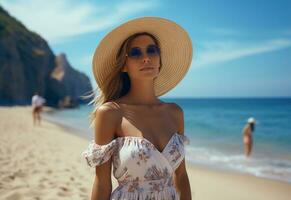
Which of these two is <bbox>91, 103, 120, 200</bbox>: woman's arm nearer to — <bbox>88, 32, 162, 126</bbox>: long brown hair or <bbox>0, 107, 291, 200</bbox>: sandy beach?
<bbox>88, 32, 162, 126</bbox>: long brown hair

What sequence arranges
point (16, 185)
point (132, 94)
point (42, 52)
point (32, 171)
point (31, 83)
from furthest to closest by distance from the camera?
point (42, 52) → point (31, 83) → point (32, 171) → point (16, 185) → point (132, 94)

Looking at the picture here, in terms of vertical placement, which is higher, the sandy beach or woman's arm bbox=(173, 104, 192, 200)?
woman's arm bbox=(173, 104, 192, 200)

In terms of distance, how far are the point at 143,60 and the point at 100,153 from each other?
27.5 inches

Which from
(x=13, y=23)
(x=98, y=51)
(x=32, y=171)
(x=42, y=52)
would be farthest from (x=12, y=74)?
(x=98, y=51)

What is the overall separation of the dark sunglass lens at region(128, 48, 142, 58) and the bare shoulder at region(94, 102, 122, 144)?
0.42m

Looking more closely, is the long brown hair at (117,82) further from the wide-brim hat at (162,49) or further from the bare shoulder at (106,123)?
the bare shoulder at (106,123)

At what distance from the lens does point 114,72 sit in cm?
265

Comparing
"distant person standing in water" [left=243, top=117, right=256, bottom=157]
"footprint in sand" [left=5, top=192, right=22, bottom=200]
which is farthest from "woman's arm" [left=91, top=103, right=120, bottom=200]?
"distant person standing in water" [left=243, top=117, right=256, bottom=157]

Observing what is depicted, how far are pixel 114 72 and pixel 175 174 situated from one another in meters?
0.85

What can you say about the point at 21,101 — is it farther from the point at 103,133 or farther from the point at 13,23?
the point at 103,133

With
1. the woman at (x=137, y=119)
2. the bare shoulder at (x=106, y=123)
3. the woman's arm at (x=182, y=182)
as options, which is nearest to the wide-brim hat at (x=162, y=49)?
the woman at (x=137, y=119)

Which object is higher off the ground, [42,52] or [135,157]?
[42,52]

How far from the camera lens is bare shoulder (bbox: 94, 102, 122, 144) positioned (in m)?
2.24

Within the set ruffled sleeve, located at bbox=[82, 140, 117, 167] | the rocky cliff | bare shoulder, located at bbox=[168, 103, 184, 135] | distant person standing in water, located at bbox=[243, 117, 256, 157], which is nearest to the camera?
ruffled sleeve, located at bbox=[82, 140, 117, 167]
